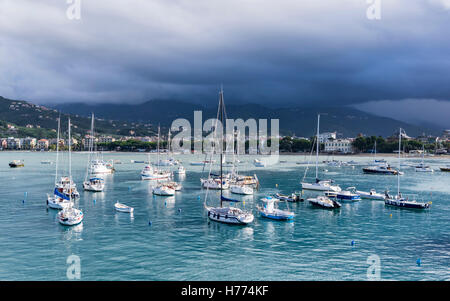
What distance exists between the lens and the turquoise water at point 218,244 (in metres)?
28.1

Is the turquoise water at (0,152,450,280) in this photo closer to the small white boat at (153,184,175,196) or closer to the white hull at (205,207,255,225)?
the white hull at (205,207,255,225)

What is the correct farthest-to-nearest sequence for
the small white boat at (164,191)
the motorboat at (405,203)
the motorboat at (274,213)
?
the small white boat at (164,191) < the motorboat at (405,203) < the motorboat at (274,213)

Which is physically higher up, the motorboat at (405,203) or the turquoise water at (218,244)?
the motorboat at (405,203)

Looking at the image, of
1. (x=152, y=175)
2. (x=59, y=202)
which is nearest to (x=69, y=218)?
(x=59, y=202)

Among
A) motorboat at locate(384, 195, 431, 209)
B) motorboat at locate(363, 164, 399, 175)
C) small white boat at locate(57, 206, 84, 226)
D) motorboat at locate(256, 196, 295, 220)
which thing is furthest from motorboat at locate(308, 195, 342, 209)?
motorboat at locate(363, 164, 399, 175)

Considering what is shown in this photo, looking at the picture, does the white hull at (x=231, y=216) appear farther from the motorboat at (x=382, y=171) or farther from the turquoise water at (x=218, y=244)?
the motorboat at (x=382, y=171)

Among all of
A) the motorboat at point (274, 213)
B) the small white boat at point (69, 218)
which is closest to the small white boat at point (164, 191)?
the motorboat at point (274, 213)

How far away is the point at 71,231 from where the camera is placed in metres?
40.1

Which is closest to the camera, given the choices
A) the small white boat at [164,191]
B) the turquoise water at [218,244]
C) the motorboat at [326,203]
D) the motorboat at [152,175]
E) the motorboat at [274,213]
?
the turquoise water at [218,244]

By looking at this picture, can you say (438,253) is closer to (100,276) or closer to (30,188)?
(100,276)

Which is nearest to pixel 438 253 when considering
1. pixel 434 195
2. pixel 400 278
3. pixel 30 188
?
pixel 400 278

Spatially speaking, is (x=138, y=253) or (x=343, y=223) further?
(x=343, y=223)

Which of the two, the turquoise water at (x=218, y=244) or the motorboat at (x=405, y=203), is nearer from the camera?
the turquoise water at (x=218, y=244)
